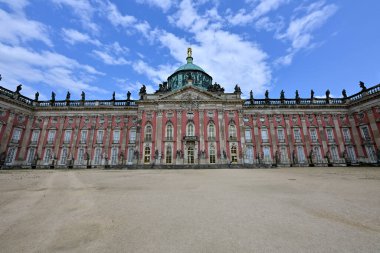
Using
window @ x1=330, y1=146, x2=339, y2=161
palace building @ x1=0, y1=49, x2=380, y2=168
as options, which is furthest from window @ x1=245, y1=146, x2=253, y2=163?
window @ x1=330, y1=146, x2=339, y2=161

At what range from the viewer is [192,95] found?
32.2 m

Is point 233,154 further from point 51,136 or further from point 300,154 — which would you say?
point 51,136

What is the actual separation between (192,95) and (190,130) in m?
6.26

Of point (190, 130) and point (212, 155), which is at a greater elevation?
point (190, 130)

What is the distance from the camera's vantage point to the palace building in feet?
97.8

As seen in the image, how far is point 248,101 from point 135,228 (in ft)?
111

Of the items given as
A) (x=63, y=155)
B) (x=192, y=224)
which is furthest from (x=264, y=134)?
(x=63, y=155)

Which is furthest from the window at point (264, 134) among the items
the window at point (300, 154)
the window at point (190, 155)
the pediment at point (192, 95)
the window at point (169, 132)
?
the window at point (169, 132)

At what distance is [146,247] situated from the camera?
2910 mm

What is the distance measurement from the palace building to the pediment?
0.58 feet

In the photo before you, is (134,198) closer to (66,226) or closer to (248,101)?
(66,226)

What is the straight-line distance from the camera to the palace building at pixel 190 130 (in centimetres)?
2980

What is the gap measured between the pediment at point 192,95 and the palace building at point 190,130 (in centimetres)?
18

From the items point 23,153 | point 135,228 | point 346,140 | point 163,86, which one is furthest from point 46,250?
point 346,140
